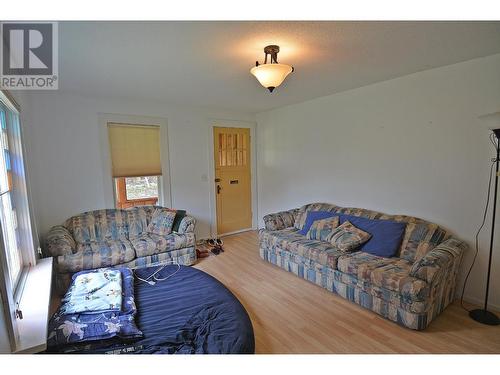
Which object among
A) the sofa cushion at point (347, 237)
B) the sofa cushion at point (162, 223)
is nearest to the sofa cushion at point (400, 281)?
the sofa cushion at point (347, 237)

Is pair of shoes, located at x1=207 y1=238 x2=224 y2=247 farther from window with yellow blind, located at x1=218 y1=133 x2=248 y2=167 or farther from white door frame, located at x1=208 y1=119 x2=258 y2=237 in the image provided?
window with yellow blind, located at x1=218 y1=133 x2=248 y2=167

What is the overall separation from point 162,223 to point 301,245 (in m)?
1.95

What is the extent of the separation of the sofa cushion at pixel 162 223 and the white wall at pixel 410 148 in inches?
83.5

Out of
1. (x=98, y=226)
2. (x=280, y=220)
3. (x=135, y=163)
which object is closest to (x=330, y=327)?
(x=280, y=220)

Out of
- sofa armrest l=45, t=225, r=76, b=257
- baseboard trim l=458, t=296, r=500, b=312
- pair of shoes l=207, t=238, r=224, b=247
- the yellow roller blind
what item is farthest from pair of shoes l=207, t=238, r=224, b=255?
baseboard trim l=458, t=296, r=500, b=312

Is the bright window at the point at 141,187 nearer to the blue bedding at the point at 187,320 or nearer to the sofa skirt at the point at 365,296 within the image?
the blue bedding at the point at 187,320

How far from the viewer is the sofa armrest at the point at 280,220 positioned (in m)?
3.78

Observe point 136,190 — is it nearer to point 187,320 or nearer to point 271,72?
point 187,320

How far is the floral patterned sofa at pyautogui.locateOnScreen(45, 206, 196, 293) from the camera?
2.88 m

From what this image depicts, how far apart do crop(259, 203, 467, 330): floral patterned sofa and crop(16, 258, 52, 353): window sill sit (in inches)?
95.1

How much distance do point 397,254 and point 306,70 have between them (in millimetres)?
2165

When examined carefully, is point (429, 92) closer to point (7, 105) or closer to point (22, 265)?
point (7, 105)

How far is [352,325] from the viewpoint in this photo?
2.25 metres
